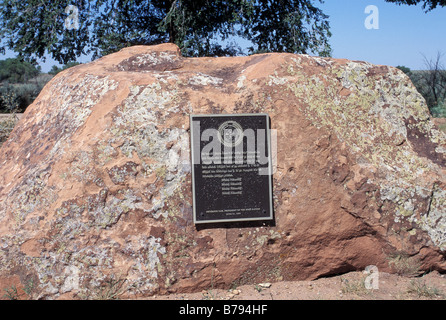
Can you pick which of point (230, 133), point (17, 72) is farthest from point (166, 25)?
point (17, 72)

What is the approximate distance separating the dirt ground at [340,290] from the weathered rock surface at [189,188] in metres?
0.07

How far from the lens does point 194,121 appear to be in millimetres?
3217

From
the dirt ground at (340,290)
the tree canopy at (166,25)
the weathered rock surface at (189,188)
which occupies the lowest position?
the dirt ground at (340,290)

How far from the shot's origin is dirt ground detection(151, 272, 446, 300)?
3.18 meters

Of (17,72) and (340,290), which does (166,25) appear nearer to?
(340,290)

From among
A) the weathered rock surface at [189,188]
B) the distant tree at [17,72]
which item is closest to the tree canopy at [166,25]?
the weathered rock surface at [189,188]

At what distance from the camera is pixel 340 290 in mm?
3297

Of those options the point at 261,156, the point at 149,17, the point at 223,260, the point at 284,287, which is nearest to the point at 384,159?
the point at 261,156

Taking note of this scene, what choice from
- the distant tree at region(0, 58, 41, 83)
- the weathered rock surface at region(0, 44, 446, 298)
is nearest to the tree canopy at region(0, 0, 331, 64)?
the weathered rock surface at region(0, 44, 446, 298)

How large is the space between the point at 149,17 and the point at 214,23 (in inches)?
67.3

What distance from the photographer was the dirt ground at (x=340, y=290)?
3.18m

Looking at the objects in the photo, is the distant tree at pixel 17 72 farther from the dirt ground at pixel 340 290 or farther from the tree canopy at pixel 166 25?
the dirt ground at pixel 340 290

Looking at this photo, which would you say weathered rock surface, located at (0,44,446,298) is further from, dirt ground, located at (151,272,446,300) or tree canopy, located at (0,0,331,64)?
tree canopy, located at (0,0,331,64)

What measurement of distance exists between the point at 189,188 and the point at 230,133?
19.8 inches
